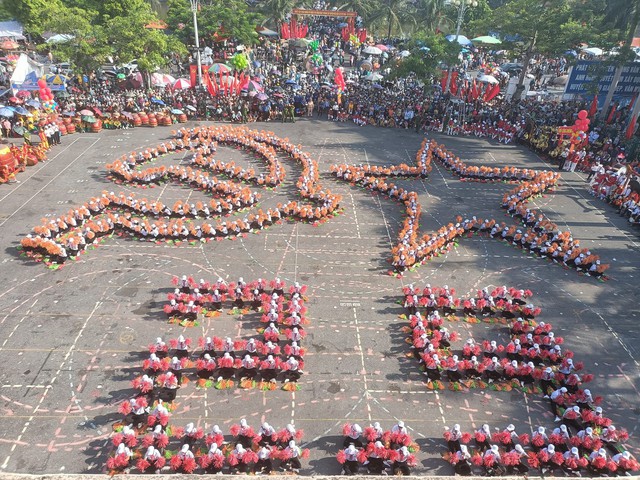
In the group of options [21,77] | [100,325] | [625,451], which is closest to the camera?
[625,451]

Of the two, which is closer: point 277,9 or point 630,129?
point 630,129

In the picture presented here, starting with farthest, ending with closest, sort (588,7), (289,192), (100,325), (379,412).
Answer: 1. (588,7)
2. (289,192)
3. (100,325)
4. (379,412)

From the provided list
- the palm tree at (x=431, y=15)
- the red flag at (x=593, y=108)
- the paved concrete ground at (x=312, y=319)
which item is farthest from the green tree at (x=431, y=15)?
the paved concrete ground at (x=312, y=319)

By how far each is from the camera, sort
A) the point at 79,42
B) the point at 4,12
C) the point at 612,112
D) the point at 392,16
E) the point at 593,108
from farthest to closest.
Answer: the point at 392,16 → the point at 4,12 → the point at 612,112 → the point at 593,108 → the point at 79,42

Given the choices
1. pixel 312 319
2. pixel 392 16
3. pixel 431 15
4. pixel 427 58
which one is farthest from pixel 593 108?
pixel 312 319

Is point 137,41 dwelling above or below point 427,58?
below

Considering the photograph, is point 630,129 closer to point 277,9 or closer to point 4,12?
point 277,9

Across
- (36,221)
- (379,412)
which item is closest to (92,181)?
(36,221)

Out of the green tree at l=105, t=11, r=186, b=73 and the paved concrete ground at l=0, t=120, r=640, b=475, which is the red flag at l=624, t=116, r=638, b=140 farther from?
the green tree at l=105, t=11, r=186, b=73

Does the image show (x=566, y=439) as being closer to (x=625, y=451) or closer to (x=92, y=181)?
(x=625, y=451)
